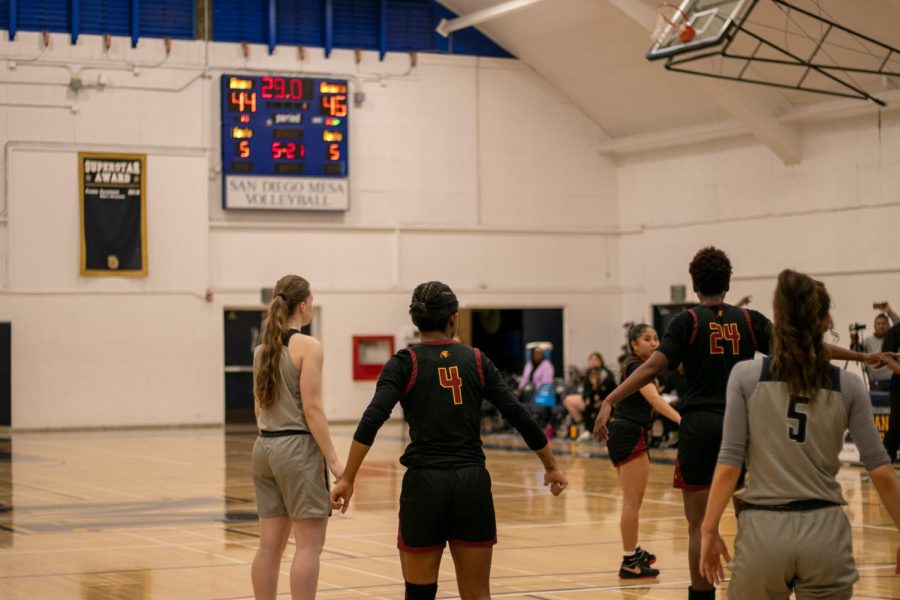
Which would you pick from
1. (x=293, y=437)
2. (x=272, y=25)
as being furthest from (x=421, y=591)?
(x=272, y=25)

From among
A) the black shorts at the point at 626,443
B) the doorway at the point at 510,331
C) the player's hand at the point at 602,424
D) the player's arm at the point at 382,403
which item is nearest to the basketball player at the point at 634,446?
the black shorts at the point at 626,443

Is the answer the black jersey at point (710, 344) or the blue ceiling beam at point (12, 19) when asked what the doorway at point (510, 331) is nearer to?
the blue ceiling beam at point (12, 19)

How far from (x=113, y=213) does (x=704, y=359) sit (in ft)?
72.0

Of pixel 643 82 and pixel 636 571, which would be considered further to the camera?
pixel 643 82

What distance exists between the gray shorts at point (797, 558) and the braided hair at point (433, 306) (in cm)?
186

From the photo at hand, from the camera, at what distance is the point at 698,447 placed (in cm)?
686

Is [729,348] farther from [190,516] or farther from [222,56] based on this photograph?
[222,56]

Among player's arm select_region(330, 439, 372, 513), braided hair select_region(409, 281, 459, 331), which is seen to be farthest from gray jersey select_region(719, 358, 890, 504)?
player's arm select_region(330, 439, 372, 513)

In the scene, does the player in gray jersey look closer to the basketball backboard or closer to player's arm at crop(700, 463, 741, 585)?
player's arm at crop(700, 463, 741, 585)

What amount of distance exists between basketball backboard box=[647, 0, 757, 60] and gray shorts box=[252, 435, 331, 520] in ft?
43.0

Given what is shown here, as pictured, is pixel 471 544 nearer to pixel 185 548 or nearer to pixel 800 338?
pixel 800 338

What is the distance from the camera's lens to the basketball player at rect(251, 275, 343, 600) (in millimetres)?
6703

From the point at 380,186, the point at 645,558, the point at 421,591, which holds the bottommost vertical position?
the point at 645,558

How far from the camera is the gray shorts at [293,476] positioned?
670 cm
